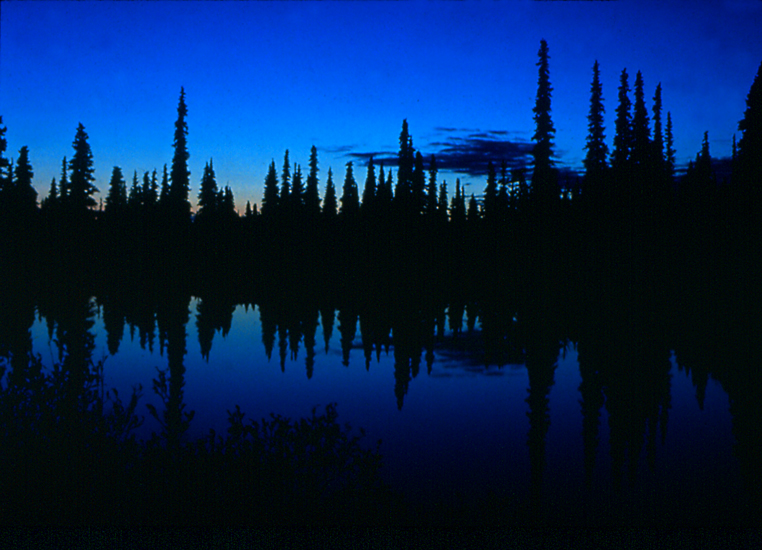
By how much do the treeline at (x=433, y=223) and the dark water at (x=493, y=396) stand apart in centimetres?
1347

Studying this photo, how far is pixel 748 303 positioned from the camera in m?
29.3

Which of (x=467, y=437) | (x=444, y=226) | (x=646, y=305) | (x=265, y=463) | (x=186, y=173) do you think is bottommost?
(x=467, y=437)

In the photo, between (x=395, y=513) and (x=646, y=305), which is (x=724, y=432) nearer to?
(x=395, y=513)

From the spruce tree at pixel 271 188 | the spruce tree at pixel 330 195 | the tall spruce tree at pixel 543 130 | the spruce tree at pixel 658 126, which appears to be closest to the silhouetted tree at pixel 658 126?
the spruce tree at pixel 658 126

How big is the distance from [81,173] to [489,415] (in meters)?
55.9

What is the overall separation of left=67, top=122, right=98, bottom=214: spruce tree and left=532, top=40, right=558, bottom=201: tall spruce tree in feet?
152

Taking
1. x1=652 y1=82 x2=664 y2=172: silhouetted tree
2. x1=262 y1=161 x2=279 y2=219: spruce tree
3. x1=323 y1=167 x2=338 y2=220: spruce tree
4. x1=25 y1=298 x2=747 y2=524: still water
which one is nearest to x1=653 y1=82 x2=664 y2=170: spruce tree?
x1=652 y1=82 x2=664 y2=172: silhouetted tree

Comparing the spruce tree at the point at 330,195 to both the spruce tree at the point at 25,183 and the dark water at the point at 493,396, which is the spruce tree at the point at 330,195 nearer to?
the spruce tree at the point at 25,183

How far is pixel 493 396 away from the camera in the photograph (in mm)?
15383

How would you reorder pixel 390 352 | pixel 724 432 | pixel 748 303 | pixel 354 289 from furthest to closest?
pixel 354 289 < pixel 748 303 < pixel 390 352 < pixel 724 432

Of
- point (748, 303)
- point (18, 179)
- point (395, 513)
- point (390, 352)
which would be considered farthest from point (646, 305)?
point (18, 179)

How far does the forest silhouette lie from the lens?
7438mm

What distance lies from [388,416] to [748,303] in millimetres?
26975

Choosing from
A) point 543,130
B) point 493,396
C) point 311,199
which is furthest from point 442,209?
point 493,396
